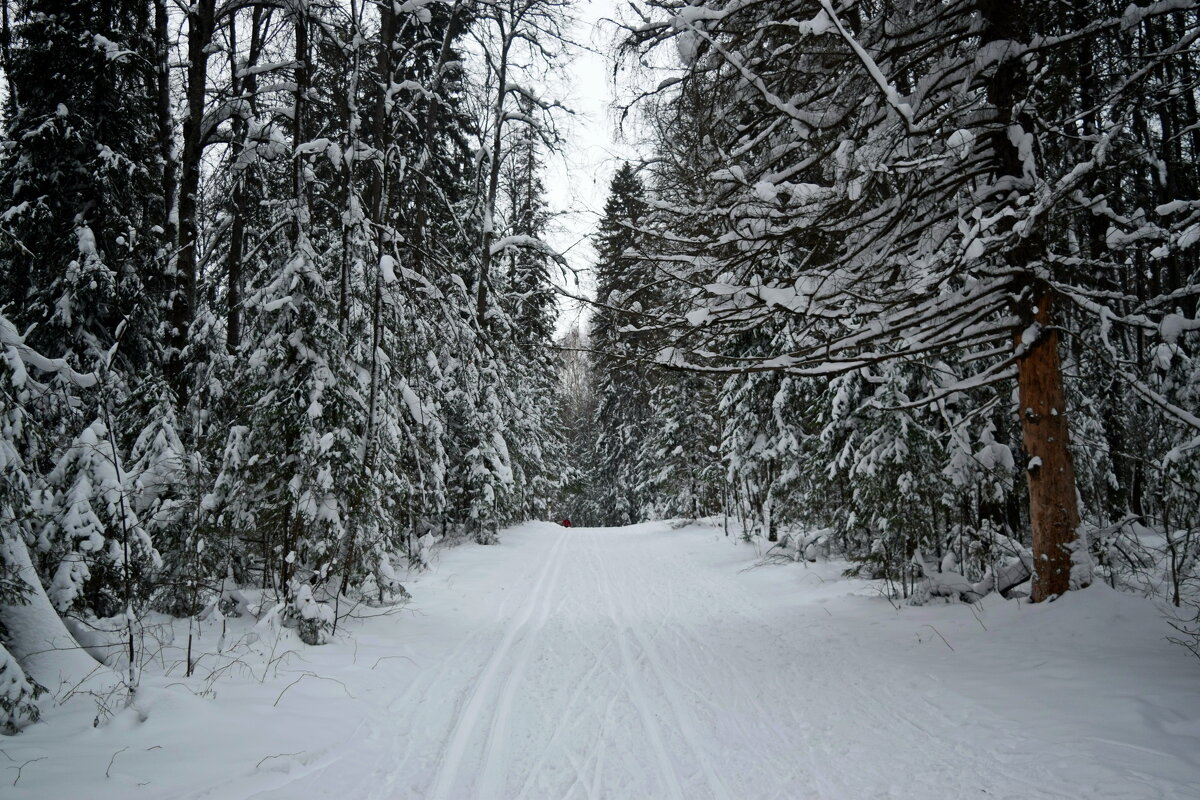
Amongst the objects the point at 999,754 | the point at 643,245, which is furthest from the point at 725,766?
the point at 643,245

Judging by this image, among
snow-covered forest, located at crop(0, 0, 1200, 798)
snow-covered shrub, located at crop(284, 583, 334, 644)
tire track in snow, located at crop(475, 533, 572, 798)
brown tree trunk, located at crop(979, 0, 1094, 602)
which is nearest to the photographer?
tire track in snow, located at crop(475, 533, 572, 798)

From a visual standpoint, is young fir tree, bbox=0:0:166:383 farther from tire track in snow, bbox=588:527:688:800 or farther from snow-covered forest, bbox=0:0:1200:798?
tire track in snow, bbox=588:527:688:800

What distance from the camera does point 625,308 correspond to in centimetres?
516

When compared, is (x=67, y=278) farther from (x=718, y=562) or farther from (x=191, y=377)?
(x=718, y=562)

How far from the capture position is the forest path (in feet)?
10.6

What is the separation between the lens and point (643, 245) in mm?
5336

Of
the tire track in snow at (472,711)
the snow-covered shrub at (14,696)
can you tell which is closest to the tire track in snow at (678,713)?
the tire track in snow at (472,711)

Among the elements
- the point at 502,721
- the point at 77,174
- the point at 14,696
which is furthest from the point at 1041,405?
the point at 77,174

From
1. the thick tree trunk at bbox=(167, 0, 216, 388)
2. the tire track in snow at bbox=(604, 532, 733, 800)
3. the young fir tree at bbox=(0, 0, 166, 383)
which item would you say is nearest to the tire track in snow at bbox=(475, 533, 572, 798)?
the tire track in snow at bbox=(604, 532, 733, 800)

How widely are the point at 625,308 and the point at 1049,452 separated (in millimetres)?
3938

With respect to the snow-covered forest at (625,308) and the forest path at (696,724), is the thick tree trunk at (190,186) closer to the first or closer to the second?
the snow-covered forest at (625,308)

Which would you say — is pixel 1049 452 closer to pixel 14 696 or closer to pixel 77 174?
pixel 14 696

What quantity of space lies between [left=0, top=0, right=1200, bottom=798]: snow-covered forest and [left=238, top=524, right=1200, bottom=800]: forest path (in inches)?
4.2

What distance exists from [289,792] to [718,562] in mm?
11538
